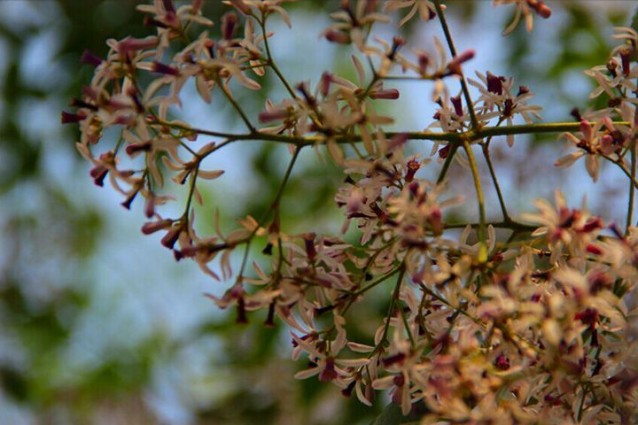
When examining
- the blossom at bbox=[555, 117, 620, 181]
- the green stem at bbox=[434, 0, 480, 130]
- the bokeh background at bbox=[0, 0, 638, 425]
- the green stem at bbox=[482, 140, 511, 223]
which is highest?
the green stem at bbox=[434, 0, 480, 130]

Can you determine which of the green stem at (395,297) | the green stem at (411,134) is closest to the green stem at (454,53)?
the green stem at (411,134)

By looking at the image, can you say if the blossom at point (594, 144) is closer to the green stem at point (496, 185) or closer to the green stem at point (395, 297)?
the green stem at point (496, 185)

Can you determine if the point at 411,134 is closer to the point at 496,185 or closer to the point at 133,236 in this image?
the point at 496,185

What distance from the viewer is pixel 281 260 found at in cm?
107

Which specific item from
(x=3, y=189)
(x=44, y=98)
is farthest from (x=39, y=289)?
(x=44, y=98)

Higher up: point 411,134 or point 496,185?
point 411,134

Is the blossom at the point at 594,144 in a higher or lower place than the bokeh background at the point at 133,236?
higher

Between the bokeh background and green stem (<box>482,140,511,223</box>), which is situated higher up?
green stem (<box>482,140,511,223</box>)

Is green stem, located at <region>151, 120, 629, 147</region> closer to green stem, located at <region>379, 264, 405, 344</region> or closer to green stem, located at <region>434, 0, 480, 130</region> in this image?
green stem, located at <region>434, 0, 480, 130</region>

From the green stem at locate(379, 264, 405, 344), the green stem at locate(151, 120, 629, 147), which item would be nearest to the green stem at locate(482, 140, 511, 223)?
the green stem at locate(151, 120, 629, 147)

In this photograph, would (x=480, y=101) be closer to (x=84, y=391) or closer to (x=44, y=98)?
(x=44, y=98)

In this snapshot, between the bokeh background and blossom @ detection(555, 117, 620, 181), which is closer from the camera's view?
blossom @ detection(555, 117, 620, 181)

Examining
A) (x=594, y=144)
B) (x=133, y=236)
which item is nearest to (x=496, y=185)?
(x=594, y=144)

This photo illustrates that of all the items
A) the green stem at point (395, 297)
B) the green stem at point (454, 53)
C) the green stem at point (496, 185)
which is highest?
the green stem at point (454, 53)
